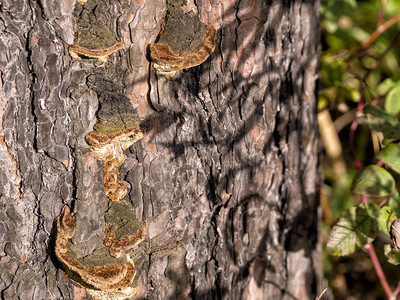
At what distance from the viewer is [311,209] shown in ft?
5.08

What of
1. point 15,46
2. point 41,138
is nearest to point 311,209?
point 41,138

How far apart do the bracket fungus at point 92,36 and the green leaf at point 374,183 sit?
90cm

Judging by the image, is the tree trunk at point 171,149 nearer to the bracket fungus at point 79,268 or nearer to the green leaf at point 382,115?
the bracket fungus at point 79,268

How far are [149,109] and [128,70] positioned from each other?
4.7 inches

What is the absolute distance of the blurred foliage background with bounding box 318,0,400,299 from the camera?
191cm

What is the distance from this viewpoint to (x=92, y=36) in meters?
0.90

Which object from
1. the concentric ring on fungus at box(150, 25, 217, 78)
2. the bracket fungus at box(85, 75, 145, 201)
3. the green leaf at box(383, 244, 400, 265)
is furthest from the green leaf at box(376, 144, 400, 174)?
the bracket fungus at box(85, 75, 145, 201)

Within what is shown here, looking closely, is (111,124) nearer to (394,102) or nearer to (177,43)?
(177,43)

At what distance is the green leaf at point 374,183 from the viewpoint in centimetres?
124

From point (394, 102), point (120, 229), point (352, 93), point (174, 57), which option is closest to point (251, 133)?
point (174, 57)

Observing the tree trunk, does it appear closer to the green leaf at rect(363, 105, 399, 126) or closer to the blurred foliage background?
the green leaf at rect(363, 105, 399, 126)

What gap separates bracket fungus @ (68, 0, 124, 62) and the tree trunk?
14 mm

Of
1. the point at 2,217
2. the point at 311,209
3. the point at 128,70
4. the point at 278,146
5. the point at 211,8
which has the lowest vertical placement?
the point at 311,209

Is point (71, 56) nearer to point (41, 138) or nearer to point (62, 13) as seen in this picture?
point (62, 13)
